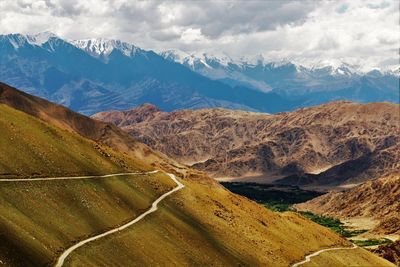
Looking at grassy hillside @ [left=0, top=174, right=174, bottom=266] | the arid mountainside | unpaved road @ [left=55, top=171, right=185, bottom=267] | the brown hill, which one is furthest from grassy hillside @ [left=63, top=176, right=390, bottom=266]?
the brown hill

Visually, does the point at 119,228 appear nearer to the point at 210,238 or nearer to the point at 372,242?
the point at 210,238

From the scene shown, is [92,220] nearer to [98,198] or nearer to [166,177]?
[98,198]

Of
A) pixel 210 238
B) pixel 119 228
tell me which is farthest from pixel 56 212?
pixel 210 238

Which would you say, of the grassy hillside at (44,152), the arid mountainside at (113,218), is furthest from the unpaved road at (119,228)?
the grassy hillside at (44,152)

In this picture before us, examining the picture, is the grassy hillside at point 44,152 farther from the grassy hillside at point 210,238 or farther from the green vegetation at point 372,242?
the green vegetation at point 372,242

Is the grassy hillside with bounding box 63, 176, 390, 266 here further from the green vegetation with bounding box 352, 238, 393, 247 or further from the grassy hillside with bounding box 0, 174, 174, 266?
the green vegetation with bounding box 352, 238, 393, 247

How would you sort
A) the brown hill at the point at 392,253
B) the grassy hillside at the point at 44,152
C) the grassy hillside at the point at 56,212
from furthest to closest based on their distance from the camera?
the brown hill at the point at 392,253
the grassy hillside at the point at 44,152
the grassy hillside at the point at 56,212
